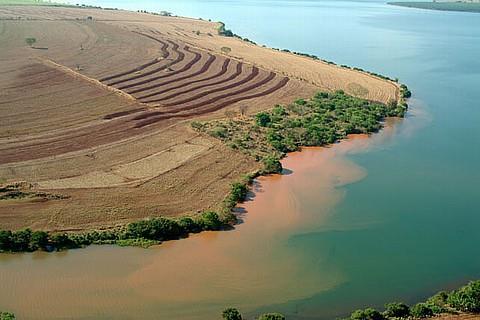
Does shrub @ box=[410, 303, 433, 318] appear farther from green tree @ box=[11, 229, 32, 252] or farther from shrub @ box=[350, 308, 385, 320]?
green tree @ box=[11, 229, 32, 252]

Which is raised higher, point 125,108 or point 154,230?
point 125,108

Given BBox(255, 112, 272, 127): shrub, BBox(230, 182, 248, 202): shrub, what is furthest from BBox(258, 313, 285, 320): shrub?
BBox(255, 112, 272, 127): shrub

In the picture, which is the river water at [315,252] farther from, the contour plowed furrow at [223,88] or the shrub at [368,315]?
the contour plowed furrow at [223,88]

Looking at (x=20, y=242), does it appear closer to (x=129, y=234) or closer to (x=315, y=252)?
(x=129, y=234)

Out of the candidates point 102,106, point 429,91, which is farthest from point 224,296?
point 429,91

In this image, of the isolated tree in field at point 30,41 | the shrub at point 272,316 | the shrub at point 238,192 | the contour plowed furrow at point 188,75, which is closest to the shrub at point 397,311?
the shrub at point 272,316

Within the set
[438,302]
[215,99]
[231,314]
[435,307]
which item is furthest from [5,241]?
[215,99]
